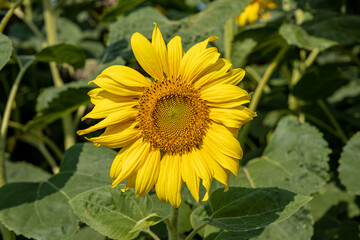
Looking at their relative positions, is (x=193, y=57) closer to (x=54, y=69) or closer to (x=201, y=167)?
(x=201, y=167)

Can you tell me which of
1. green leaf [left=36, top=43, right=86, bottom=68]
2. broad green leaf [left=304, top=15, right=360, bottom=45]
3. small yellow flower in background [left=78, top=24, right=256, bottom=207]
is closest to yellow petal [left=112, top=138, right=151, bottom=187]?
small yellow flower in background [left=78, top=24, right=256, bottom=207]

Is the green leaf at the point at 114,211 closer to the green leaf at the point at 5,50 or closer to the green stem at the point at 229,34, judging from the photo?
the green leaf at the point at 5,50

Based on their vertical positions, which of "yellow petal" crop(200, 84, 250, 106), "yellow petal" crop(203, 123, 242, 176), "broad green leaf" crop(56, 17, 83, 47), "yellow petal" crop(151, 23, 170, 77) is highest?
"yellow petal" crop(151, 23, 170, 77)

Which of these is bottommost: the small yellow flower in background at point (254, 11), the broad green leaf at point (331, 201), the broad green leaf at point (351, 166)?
the broad green leaf at point (331, 201)

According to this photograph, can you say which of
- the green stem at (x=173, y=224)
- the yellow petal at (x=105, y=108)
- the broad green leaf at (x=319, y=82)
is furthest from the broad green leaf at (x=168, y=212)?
the broad green leaf at (x=319, y=82)

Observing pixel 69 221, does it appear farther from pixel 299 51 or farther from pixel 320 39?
pixel 299 51

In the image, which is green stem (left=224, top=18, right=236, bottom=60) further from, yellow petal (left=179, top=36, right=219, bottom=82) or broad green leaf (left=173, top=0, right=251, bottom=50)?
yellow petal (left=179, top=36, right=219, bottom=82)
